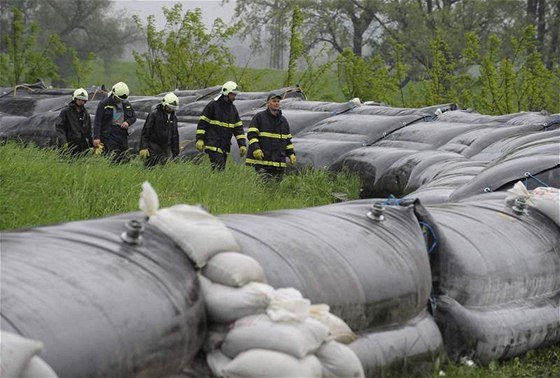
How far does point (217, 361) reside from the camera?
13.2ft

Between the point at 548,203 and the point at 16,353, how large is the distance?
406 cm

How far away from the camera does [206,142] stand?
13047 mm

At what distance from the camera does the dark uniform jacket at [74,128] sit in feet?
45.0

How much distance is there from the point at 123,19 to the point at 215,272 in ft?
165

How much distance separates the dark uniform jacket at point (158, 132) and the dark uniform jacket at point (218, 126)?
0.39 metres

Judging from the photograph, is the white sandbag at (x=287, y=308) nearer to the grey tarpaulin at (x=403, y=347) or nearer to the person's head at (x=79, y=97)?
the grey tarpaulin at (x=403, y=347)

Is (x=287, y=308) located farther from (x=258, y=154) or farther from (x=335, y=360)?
(x=258, y=154)

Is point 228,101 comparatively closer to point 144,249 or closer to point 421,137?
point 421,137

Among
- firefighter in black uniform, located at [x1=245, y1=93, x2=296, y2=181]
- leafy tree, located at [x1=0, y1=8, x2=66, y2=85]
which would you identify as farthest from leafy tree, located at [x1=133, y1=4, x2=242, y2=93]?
firefighter in black uniform, located at [x1=245, y1=93, x2=296, y2=181]

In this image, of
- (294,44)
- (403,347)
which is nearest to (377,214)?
(403,347)

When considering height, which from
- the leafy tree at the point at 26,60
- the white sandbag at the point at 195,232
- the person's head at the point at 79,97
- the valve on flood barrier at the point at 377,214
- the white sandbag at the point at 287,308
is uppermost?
the white sandbag at the point at 195,232

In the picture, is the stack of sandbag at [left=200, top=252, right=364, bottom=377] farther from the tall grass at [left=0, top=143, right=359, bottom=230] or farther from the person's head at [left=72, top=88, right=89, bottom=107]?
the person's head at [left=72, top=88, right=89, bottom=107]

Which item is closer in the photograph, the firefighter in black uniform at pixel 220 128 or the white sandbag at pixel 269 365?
the white sandbag at pixel 269 365

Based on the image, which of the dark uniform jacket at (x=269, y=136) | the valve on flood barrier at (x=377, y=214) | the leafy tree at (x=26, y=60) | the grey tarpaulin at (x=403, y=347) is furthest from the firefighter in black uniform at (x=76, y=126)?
the leafy tree at (x=26, y=60)
